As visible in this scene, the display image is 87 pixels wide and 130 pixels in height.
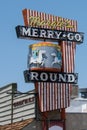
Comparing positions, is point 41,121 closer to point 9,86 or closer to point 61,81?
point 61,81

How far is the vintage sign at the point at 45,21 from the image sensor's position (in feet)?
170

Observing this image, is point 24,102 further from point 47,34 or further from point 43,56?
point 47,34

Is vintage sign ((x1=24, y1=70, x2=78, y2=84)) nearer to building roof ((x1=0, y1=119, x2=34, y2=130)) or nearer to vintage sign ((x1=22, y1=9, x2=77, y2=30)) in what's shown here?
building roof ((x1=0, y1=119, x2=34, y2=130))

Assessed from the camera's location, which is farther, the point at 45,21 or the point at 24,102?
the point at 24,102

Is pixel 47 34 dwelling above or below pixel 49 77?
above

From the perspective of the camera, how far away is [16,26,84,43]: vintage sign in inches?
2016

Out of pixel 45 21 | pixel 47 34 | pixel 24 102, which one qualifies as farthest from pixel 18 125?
pixel 45 21

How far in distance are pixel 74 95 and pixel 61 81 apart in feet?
66.3

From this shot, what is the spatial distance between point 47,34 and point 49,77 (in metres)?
4.08

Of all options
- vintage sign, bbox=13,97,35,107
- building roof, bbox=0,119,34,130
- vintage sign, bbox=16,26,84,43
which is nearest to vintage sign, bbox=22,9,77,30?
vintage sign, bbox=16,26,84,43

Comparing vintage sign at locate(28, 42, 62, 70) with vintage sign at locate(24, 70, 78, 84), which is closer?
vintage sign at locate(24, 70, 78, 84)

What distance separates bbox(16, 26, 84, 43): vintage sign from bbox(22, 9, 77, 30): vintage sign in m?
0.55

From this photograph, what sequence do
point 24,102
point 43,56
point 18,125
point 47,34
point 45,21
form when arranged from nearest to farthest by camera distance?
point 43,56 < point 47,34 < point 45,21 < point 18,125 < point 24,102

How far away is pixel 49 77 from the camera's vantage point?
51656mm
